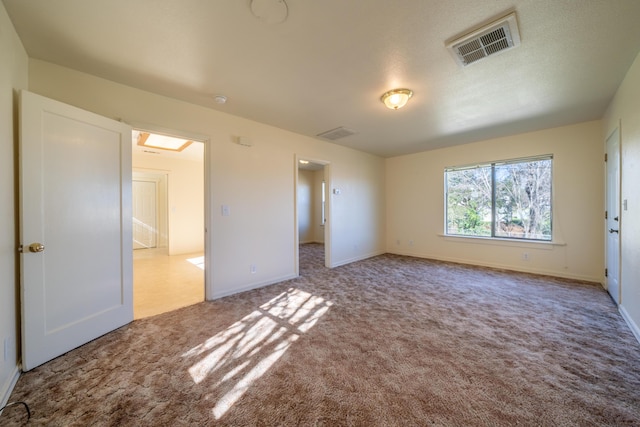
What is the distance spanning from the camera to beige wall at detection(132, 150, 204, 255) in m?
6.18

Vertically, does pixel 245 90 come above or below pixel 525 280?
above

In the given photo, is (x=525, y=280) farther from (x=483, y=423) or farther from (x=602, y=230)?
Answer: (x=483, y=423)

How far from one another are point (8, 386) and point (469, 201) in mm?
6381

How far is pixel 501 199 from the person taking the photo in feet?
15.4

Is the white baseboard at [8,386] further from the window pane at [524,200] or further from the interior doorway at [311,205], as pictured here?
the interior doorway at [311,205]

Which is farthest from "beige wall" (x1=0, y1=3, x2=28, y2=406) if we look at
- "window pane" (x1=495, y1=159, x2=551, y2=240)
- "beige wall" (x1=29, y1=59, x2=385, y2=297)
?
"window pane" (x1=495, y1=159, x2=551, y2=240)

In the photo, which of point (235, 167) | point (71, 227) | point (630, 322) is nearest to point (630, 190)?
point (630, 322)

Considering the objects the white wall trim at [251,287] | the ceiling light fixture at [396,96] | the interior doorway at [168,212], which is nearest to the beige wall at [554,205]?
the ceiling light fixture at [396,96]

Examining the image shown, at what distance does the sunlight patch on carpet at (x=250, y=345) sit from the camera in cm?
168

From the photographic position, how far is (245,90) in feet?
8.83

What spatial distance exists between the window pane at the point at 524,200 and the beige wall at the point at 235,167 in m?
3.21

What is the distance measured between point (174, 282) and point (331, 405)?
3.46 m

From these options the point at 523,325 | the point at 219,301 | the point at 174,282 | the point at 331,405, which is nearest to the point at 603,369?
the point at 523,325

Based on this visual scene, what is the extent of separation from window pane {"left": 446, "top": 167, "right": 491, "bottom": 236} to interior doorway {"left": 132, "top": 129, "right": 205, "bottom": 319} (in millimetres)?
5049
